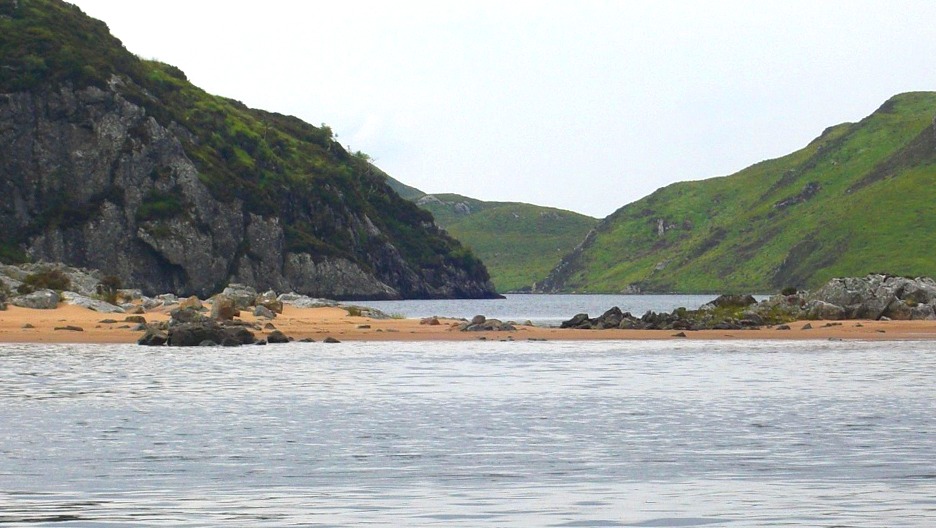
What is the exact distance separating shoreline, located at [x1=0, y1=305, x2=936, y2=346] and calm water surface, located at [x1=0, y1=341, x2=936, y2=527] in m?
20.8

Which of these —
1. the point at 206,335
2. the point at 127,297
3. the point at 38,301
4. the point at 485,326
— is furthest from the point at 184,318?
the point at 127,297

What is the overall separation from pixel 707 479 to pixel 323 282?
183163 mm

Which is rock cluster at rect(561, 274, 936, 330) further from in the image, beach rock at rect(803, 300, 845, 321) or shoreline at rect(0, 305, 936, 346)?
shoreline at rect(0, 305, 936, 346)

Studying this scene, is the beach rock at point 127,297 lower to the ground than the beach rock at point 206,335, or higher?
higher

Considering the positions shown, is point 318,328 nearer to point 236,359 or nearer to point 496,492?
point 236,359

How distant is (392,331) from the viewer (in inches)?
2864

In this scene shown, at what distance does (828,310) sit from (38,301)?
51305 millimetres

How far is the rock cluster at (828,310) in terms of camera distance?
77.9m

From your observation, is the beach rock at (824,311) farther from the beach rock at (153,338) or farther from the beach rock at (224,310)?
the beach rock at (153,338)

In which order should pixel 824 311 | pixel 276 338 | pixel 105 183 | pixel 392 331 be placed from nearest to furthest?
pixel 276 338 → pixel 392 331 → pixel 824 311 → pixel 105 183

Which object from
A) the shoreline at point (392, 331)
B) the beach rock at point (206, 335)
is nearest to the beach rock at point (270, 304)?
the shoreline at point (392, 331)

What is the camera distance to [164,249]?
565ft

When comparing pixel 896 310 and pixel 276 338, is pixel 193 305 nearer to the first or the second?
pixel 276 338

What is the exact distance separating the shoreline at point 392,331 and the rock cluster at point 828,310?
7.62ft
